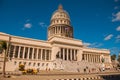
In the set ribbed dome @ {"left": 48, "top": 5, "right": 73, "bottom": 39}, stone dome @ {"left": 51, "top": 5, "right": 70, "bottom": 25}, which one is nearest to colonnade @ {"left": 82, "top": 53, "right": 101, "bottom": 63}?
ribbed dome @ {"left": 48, "top": 5, "right": 73, "bottom": 39}

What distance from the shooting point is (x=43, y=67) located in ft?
223

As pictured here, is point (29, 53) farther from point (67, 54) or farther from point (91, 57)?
point (91, 57)

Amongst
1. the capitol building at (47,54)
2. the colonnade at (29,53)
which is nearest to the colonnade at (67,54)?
the capitol building at (47,54)

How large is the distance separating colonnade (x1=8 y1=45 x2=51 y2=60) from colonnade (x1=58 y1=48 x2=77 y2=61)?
7.16 metres

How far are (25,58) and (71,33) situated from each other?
49516mm

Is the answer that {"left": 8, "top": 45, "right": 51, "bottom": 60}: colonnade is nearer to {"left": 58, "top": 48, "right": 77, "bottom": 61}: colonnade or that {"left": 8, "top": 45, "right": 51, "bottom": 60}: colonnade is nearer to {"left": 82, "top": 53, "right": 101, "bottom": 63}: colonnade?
{"left": 58, "top": 48, "right": 77, "bottom": 61}: colonnade

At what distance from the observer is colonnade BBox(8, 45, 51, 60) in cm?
6337

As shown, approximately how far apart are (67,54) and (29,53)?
22.4 m

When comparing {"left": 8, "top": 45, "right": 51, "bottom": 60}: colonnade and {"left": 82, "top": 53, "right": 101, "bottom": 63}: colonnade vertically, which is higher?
{"left": 8, "top": 45, "right": 51, "bottom": 60}: colonnade

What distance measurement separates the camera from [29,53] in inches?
2677

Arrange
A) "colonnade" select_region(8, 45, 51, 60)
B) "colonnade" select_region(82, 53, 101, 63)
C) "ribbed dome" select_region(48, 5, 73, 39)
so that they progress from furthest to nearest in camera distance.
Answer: "ribbed dome" select_region(48, 5, 73, 39) < "colonnade" select_region(82, 53, 101, 63) < "colonnade" select_region(8, 45, 51, 60)

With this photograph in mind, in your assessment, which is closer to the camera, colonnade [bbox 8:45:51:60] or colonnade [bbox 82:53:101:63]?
colonnade [bbox 8:45:51:60]

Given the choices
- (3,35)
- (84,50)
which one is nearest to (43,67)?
(3,35)

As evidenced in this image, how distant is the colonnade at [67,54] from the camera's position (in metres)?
73.0
